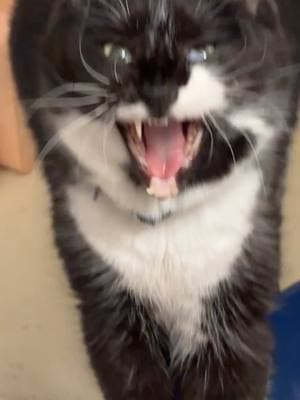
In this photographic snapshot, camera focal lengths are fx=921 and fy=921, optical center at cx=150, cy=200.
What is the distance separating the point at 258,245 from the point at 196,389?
21 centimetres

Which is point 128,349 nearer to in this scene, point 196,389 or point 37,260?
point 196,389

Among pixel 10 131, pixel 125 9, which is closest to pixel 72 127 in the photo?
pixel 125 9

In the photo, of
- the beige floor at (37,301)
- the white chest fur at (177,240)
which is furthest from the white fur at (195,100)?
the beige floor at (37,301)

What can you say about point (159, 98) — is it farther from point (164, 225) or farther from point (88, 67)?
point (164, 225)

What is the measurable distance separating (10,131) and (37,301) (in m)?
0.30

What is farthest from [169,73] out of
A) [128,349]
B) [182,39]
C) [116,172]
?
[128,349]

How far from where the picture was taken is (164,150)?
2.79ft

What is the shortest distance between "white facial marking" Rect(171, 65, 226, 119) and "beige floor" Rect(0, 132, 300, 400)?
1.45ft

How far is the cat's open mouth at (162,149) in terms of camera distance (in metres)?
0.85

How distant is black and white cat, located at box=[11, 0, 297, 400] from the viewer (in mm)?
799

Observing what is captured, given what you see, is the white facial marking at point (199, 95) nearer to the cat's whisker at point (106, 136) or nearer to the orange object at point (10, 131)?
the cat's whisker at point (106, 136)

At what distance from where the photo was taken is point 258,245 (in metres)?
1.02

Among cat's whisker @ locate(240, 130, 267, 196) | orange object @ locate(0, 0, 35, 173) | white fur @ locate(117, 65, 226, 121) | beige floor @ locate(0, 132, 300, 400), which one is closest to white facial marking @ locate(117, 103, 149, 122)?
white fur @ locate(117, 65, 226, 121)

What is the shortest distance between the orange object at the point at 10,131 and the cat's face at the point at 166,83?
0.54 meters
